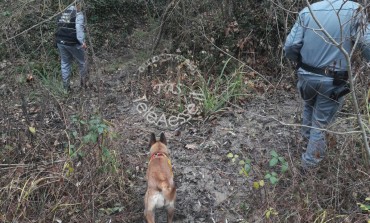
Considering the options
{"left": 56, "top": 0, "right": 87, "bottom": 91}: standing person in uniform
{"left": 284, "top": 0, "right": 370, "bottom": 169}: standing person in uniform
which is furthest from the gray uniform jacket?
{"left": 56, "top": 0, "right": 87, "bottom": 91}: standing person in uniform

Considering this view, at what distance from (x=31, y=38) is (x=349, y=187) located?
7.80 meters

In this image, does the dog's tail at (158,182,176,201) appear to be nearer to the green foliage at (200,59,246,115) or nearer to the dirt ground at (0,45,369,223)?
the dirt ground at (0,45,369,223)

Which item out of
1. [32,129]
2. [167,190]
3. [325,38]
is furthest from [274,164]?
[32,129]

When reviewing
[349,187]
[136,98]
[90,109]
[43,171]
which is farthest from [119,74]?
[349,187]

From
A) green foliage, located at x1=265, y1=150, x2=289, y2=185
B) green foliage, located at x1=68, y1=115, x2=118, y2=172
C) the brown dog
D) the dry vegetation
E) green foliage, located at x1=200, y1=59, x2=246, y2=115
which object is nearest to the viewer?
green foliage, located at x1=265, y1=150, x2=289, y2=185

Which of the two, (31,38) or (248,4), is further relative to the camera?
(31,38)

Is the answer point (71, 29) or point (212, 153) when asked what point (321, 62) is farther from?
point (71, 29)

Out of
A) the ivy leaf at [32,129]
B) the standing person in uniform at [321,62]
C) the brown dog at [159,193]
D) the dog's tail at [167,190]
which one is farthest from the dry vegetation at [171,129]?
the dog's tail at [167,190]

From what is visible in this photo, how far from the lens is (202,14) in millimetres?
8109

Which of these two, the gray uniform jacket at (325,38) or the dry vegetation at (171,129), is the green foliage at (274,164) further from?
the gray uniform jacket at (325,38)

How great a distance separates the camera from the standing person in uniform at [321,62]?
4.12m

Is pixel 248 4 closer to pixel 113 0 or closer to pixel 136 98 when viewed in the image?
pixel 136 98

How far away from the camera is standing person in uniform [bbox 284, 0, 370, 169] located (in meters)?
4.12

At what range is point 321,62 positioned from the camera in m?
4.25
